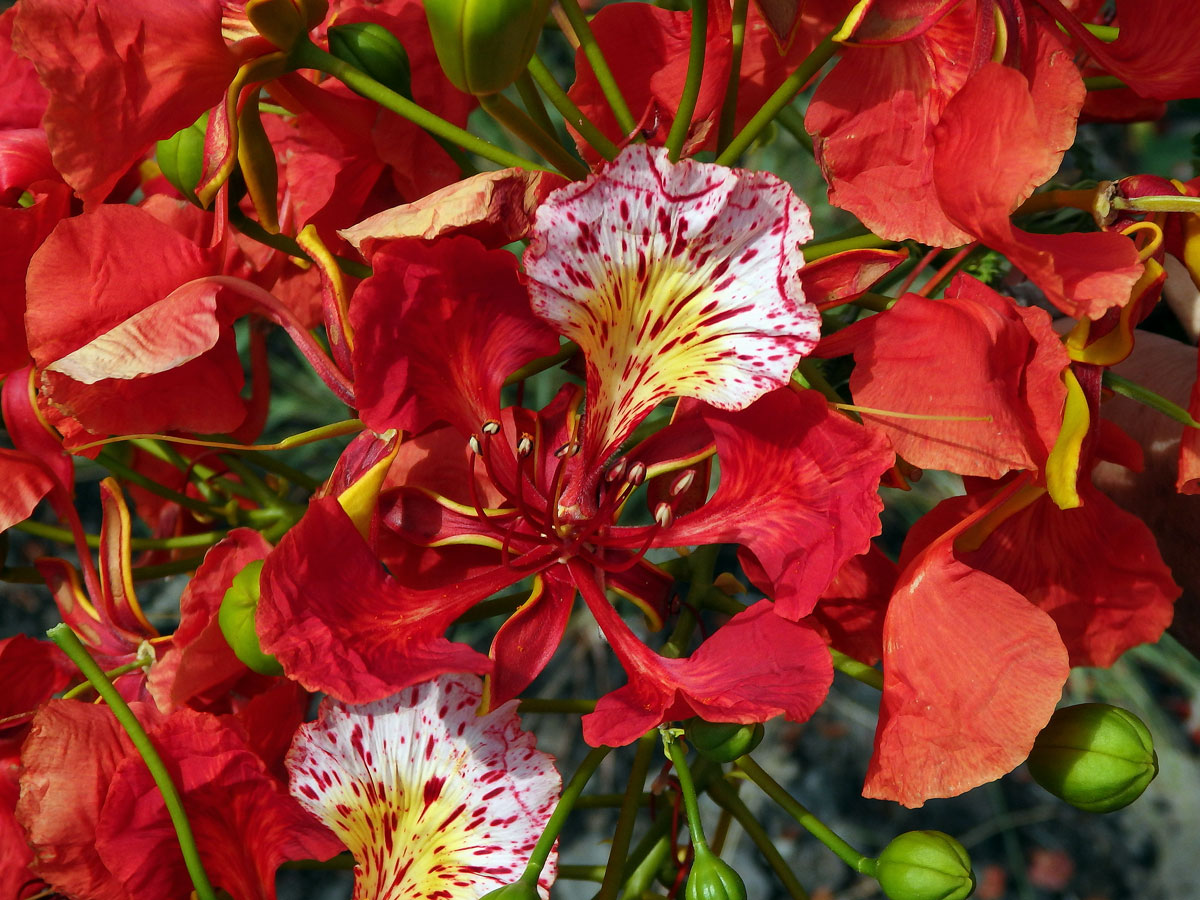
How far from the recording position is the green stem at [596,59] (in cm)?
68

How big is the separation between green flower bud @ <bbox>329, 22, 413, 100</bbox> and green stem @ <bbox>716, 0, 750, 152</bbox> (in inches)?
7.9

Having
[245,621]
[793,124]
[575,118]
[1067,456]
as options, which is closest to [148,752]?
[245,621]

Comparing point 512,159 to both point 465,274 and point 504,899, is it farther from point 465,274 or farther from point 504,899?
point 504,899

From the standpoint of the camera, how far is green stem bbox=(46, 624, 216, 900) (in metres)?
0.70

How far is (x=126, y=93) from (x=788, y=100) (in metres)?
0.38

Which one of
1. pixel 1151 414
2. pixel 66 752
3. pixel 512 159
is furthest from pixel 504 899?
pixel 1151 414

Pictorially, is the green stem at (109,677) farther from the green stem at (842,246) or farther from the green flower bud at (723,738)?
the green stem at (842,246)

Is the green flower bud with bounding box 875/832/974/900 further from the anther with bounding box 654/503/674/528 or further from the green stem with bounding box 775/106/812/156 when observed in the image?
the green stem with bounding box 775/106/812/156

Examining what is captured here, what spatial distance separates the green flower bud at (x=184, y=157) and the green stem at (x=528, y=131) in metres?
0.20

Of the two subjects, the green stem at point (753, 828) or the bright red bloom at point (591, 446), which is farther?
the green stem at point (753, 828)

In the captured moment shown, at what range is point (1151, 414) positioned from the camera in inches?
36.6

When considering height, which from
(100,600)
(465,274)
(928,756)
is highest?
(465,274)

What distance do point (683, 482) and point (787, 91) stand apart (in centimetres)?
24

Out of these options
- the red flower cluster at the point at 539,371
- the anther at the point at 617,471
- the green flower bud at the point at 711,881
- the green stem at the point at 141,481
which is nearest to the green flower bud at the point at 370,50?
the red flower cluster at the point at 539,371
